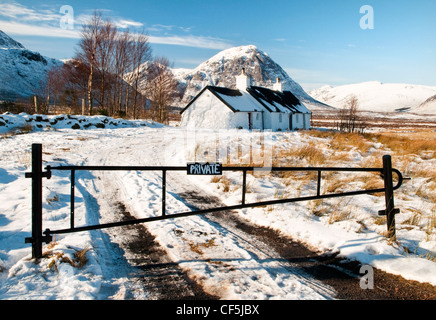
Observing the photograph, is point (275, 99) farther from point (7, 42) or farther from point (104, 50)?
point (7, 42)

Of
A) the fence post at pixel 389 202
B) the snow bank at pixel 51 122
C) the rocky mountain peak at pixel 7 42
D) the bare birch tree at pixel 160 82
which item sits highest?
the rocky mountain peak at pixel 7 42

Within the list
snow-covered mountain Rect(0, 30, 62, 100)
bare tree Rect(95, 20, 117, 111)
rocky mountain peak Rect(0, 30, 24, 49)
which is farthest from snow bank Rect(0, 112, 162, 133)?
rocky mountain peak Rect(0, 30, 24, 49)

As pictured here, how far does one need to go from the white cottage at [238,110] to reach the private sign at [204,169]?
96.1 feet

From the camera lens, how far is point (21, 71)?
12650cm

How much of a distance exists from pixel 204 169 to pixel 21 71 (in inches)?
6064

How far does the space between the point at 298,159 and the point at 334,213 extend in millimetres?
6641

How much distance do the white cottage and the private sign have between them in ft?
96.1

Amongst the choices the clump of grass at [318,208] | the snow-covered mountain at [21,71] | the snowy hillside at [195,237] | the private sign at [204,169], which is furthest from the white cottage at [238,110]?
the snow-covered mountain at [21,71]

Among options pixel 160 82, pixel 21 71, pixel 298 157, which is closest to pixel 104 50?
pixel 160 82

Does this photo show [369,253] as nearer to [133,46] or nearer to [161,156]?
[161,156]

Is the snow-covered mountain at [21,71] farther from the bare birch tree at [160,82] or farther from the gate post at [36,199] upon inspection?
the gate post at [36,199]

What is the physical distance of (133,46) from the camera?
37.7 meters

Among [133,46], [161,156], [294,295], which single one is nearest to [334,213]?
[294,295]

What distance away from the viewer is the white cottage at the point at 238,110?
33.9m
